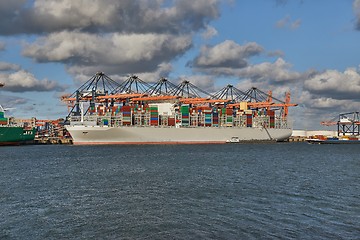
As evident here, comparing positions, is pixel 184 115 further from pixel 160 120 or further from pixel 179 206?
pixel 179 206

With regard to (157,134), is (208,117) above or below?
above

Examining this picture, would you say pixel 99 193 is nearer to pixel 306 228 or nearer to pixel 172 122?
pixel 306 228

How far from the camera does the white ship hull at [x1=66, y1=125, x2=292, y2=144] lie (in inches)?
4498

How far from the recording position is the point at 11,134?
113625mm

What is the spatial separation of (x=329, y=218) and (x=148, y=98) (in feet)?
348

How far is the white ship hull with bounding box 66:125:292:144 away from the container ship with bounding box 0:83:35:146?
1436 cm

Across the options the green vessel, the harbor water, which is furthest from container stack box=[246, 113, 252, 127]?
the harbor water

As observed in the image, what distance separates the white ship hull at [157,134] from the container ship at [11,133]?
14359 mm

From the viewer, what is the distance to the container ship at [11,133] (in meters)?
111

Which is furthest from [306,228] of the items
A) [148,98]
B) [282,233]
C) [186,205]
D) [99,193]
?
[148,98]

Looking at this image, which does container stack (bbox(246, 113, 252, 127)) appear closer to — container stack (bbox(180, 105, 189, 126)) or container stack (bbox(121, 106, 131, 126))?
container stack (bbox(180, 105, 189, 126))

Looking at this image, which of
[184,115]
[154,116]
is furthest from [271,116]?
[154,116]

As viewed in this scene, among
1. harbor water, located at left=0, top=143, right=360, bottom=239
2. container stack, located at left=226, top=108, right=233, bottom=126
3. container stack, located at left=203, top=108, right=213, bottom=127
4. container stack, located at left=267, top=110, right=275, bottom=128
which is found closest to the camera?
harbor water, located at left=0, top=143, right=360, bottom=239

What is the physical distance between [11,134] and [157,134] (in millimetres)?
41365
